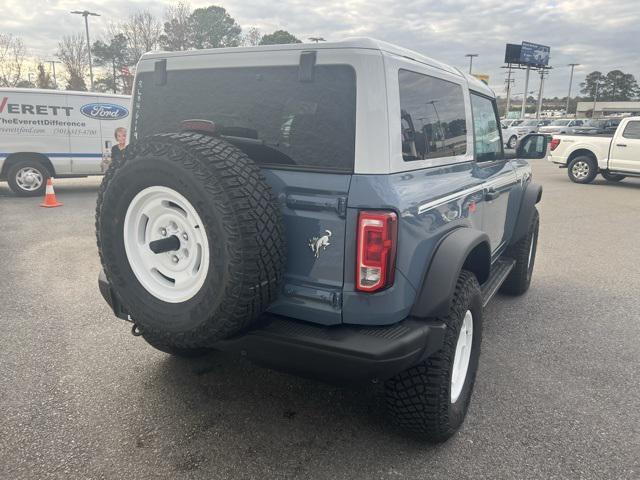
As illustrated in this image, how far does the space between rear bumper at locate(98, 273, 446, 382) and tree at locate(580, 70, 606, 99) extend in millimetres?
108694

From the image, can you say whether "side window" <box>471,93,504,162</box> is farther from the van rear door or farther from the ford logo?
the ford logo

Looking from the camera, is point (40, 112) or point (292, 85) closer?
point (292, 85)

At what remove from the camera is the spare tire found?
6.56 feet

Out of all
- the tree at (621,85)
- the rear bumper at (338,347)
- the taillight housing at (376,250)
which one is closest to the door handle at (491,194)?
the rear bumper at (338,347)

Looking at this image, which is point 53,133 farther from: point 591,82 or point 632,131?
point 591,82

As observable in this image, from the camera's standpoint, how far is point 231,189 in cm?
200

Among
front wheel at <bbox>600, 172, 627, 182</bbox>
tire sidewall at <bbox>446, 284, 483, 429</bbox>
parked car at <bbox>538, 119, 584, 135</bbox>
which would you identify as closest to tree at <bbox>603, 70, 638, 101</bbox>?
parked car at <bbox>538, 119, 584, 135</bbox>

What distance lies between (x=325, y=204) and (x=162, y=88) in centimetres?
142

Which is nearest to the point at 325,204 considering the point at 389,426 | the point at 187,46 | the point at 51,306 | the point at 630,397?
the point at 389,426

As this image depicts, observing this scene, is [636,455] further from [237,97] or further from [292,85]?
[237,97]

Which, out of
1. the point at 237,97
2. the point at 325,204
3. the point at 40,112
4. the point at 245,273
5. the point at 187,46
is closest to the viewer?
the point at 245,273

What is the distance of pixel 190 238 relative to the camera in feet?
7.32

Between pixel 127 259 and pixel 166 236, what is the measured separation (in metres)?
0.25

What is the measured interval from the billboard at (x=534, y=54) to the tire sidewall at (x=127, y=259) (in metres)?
60.9
